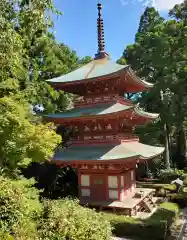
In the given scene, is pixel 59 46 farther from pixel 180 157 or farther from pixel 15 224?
pixel 15 224

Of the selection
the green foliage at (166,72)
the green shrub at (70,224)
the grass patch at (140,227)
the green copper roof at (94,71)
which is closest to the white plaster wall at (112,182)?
the grass patch at (140,227)

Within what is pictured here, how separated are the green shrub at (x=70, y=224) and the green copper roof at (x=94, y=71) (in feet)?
28.5

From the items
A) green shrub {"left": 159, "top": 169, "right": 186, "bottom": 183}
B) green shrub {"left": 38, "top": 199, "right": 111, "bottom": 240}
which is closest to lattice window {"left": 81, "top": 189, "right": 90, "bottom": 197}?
green shrub {"left": 38, "top": 199, "right": 111, "bottom": 240}

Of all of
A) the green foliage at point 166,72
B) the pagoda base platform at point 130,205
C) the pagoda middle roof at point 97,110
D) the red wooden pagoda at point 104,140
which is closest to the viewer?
the pagoda base platform at point 130,205

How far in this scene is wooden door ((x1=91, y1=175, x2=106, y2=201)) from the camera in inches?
629

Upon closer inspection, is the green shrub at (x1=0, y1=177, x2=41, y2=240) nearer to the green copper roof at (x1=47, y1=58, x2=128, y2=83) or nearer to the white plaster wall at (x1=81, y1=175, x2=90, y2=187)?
the white plaster wall at (x1=81, y1=175, x2=90, y2=187)

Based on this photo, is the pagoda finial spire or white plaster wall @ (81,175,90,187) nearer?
white plaster wall @ (81,175,90,187)

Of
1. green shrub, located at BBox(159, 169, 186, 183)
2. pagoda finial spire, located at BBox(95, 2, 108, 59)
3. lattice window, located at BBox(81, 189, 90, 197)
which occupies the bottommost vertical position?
green shrub, located at BBox(159, 169, 186, 183)

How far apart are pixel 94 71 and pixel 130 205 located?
333 inches

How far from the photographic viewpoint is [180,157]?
1254 inches

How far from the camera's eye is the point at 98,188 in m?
16.2

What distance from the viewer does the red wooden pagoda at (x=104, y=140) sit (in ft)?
50.2

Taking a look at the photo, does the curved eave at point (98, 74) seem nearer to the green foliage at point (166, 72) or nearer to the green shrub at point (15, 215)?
the green shrub at point (15, 215)

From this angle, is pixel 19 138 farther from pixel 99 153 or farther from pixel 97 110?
pixel 97 110
